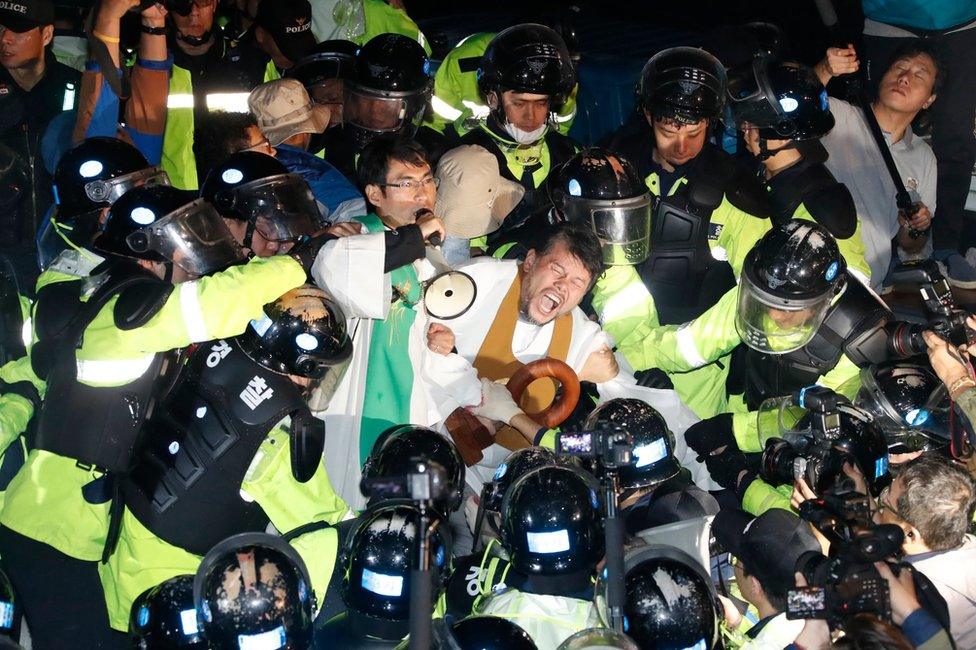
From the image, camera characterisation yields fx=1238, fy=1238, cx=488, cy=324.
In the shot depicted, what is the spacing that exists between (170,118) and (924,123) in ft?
14.8

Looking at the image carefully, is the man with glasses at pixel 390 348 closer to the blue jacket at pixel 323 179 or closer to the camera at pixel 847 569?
the blue jacket at pixel 323 179

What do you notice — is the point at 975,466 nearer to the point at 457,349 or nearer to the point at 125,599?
the point at 457,349

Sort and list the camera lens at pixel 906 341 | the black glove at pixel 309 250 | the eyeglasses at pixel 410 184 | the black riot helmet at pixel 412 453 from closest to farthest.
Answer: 1. the black riot helmet at pixel 412 453
2. the black glove at pixel 309 250
3. the camera lens at pixel 906 341
4. the eyeglasses at pixel 410 184

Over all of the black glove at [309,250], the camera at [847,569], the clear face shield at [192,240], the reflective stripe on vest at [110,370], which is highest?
the clear face shield at [192,240]

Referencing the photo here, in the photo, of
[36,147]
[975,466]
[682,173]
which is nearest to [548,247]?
[682,173]

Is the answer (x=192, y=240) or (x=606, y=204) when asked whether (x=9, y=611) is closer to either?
(x=192, y=240)

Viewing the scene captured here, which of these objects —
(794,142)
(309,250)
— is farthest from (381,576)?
(794,142)

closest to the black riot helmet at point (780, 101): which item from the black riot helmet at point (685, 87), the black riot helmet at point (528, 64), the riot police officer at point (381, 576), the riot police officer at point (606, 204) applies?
the black riot helmet at point (685, 87)

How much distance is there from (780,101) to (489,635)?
3.28 m

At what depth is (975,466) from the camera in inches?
210

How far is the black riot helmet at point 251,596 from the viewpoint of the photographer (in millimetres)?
3969

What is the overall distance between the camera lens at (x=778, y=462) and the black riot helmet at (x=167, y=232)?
2.24m

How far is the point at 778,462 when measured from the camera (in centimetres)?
490

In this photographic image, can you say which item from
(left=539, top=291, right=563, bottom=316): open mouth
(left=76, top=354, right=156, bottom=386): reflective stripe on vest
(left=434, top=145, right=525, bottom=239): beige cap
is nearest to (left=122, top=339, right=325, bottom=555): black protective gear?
(left=76, top=354, right=156, bottom=386): reflective stripe on vest
